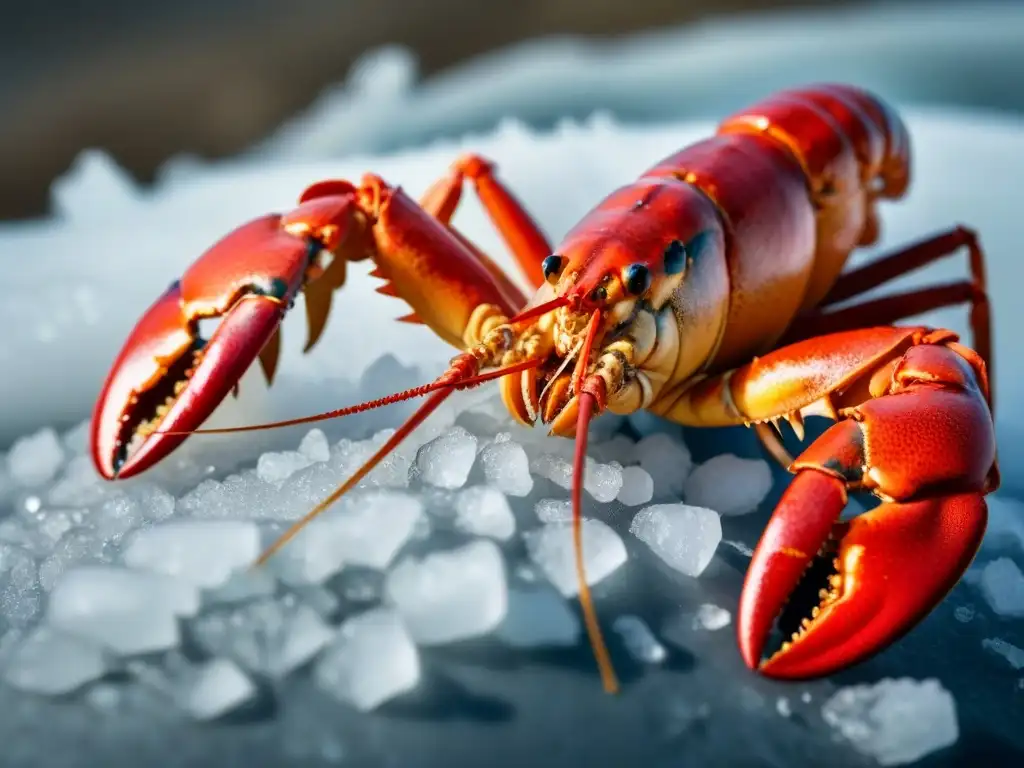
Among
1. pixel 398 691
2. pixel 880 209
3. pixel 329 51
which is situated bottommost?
pixel 880 209

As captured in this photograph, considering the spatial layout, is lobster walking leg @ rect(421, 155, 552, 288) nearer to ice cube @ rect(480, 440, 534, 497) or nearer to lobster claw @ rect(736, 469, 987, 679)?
ice cube @ rect(480, 440, 534, 497)

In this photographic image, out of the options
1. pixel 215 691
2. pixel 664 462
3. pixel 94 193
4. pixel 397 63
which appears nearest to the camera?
pixel 215 691

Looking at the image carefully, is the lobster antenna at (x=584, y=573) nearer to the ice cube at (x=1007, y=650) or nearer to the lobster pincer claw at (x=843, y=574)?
the lobster pincer claw at (x=843, y=574)

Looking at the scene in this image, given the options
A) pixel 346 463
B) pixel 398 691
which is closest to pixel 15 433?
pixel 346 463

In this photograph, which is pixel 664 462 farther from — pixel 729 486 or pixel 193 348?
pixel 193 348

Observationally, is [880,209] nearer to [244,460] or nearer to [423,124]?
[423,124]

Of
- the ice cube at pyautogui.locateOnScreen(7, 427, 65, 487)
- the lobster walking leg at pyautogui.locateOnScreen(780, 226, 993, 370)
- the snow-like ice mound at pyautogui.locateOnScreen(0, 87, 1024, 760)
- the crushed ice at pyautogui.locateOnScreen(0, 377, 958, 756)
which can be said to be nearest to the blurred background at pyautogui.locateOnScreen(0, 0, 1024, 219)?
A: the lobster walking leg at pyautogui.locateOnScreen(780, 226, 993, 370)

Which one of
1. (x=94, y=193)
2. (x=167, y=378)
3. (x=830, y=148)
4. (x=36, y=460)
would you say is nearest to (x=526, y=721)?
(x=167, y=378)
